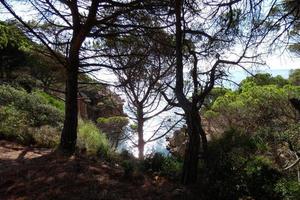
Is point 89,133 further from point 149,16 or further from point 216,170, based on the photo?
point 216,170

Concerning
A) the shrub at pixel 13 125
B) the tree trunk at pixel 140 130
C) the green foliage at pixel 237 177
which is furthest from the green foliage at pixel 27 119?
the tree trunk at pixel 140 130

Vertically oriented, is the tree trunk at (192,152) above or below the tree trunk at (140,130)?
below

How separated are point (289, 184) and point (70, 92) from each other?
3.97 m

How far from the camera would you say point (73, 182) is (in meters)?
4.71

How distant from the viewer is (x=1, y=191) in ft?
15.2

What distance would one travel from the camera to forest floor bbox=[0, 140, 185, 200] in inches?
173

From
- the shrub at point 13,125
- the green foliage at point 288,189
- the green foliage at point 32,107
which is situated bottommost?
the green foliage at point 288,189

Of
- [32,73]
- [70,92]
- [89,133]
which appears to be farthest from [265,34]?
[32,73]

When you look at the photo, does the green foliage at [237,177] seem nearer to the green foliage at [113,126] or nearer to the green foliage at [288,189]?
the green foliage at [288,189]

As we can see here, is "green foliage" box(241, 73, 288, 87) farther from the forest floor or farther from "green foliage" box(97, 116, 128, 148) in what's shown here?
"green foliage" box(97, 116, 128, 148)

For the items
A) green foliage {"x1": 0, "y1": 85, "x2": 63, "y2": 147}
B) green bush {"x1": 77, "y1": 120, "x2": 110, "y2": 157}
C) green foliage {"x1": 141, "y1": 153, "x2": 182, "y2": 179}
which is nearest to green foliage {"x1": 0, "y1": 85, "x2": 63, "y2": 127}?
green foliage {"x1": 0, "y1": 85, "x2": 63, "y2": 147}

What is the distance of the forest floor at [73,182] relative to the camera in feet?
14.5

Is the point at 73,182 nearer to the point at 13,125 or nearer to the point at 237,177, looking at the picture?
the point at 237,177

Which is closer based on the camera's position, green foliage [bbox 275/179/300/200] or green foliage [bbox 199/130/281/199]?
green foliage [bbox 275/179/300/200]
